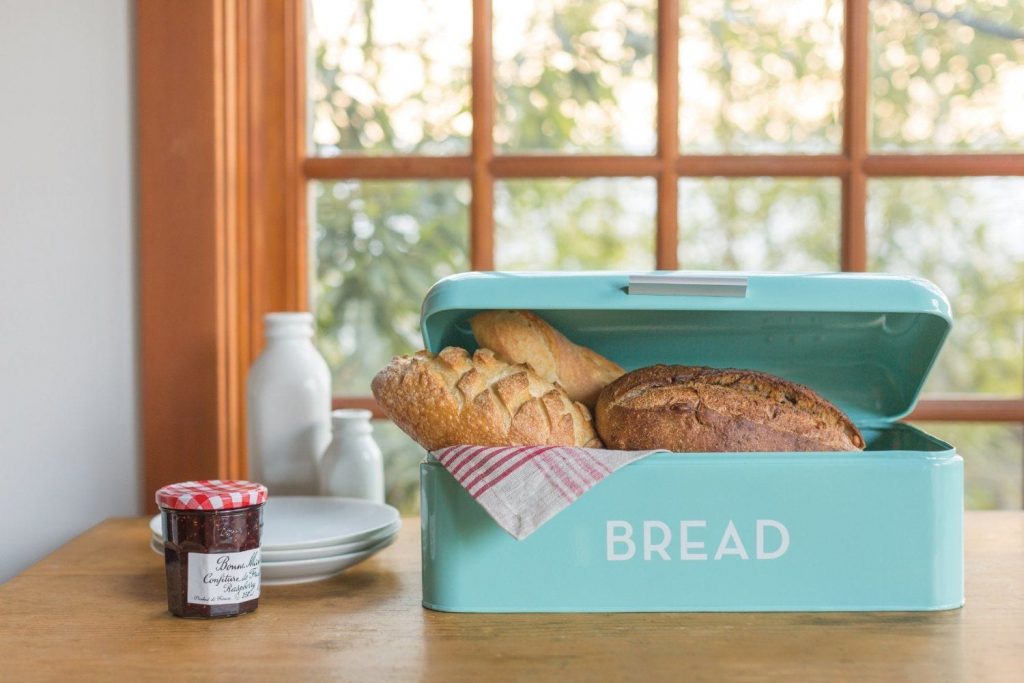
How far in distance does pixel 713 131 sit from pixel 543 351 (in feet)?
2.65

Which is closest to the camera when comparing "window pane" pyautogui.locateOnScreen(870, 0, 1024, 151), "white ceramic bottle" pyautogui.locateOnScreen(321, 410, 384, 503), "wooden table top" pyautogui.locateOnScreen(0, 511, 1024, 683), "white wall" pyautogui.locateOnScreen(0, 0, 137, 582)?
"wooden table top" pyautogui.locateOnScreen(0, 511, 1024, 683)

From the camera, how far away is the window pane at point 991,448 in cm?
193

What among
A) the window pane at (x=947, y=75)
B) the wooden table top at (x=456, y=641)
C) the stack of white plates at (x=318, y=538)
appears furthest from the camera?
the window pane at (x=947, y=75)

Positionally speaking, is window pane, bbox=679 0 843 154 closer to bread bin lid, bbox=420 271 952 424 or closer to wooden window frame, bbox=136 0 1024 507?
wooden window frame, bbox=136 0 1024 507

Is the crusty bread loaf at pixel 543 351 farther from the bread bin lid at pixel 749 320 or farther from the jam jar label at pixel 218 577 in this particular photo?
the jam jar label at pixel 218 577

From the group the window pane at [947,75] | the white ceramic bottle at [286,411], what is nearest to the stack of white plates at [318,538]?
the white ceramic bottle at [286,411]

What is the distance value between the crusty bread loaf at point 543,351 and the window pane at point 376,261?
0.63 metres

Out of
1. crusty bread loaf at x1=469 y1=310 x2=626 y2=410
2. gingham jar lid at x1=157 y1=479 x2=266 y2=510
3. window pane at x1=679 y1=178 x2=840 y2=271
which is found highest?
window pane at x1=679 y1=178 x2=840 y2=271

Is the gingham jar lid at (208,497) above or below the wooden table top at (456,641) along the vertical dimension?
above

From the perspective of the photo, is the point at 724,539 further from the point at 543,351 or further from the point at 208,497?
the point at 208,497

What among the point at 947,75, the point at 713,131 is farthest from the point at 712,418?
the point at 947,75

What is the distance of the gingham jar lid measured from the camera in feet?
3.69

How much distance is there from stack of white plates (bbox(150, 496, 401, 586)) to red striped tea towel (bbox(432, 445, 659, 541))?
0.24 meters

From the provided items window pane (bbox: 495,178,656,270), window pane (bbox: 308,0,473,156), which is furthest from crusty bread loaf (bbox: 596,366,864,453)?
window pane (bbox: 308,0,473,156)
